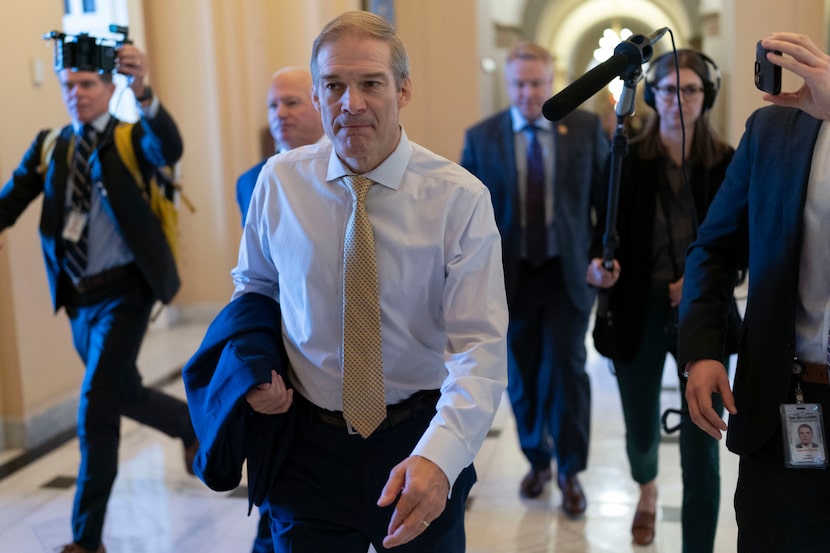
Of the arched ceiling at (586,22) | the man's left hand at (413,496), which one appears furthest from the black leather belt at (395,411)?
the arched ceiling at (586,22)

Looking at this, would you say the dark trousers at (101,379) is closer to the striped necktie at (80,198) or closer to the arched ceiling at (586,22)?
the striped necktie at (80,198)

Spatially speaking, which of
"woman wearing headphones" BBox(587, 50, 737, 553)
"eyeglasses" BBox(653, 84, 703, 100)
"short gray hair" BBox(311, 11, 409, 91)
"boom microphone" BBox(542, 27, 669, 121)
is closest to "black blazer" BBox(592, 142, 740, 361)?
"woman wearing headphones" BBox(587, 50, 737, 553)

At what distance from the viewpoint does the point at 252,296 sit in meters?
2.07

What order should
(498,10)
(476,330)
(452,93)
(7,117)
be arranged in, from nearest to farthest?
(476,330) → (7,117) → (452,93) → (498,10)

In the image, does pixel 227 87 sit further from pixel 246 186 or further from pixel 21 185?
pixel 246 186

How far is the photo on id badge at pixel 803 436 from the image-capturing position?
1.96 meters

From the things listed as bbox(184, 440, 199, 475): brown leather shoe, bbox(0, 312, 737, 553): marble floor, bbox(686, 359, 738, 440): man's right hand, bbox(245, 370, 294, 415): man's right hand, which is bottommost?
bbox(0, 312, 737, 553): marble floor

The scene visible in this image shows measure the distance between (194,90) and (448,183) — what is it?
5.97 meters

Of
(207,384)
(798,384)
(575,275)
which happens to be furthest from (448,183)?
(575,275)

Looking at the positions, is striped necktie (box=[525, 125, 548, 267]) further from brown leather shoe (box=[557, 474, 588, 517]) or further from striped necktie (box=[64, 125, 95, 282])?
striped necktie (box=[64, 125, 95, 282])

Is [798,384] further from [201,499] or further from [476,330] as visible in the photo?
[201,499]

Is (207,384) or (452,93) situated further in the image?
(452,93)

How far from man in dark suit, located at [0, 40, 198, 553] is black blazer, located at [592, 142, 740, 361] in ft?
5.22

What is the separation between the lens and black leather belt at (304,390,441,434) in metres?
1.95
